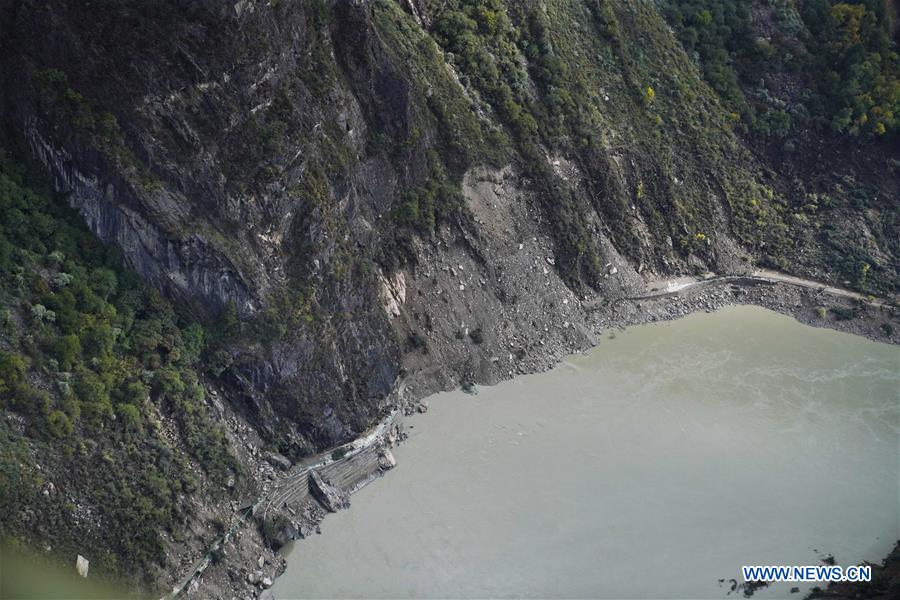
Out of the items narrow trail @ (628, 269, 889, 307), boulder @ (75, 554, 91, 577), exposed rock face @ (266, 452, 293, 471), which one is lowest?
narrow trail @ (628, 269, 889, 307)

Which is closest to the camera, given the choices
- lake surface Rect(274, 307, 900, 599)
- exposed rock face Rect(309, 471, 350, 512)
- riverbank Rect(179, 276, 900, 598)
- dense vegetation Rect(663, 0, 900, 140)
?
riverbank Rect(179, 276, 900, 598)

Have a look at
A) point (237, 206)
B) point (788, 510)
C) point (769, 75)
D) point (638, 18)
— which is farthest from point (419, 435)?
point (769, 75)

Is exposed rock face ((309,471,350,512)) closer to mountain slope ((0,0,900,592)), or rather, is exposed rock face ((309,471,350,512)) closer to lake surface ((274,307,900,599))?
lake surface ((274,307,900,599))

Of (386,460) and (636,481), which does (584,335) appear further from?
(386,460)

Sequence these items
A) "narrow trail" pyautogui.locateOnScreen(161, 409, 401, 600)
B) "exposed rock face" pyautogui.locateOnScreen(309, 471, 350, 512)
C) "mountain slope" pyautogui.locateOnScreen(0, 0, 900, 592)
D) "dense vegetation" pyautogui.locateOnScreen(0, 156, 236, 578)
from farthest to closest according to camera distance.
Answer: "exposed rock face" pyautogui.locateOnScreen(309, 471, 350, 512), "mountain slope" pyautogui.locateOnScreen(0, 0, 900, 592), "narrow trail" pyautogui.locateOnScreen(161, 409, 401, 600), "dense vegetation" pyautogui.locateOnScreen(0, 156, 236, 578)

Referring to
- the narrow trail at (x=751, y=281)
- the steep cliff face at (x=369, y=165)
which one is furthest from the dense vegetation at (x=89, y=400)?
the narrow trail at (x=751, y=281)

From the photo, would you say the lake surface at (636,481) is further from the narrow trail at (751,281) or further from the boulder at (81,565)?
the boulder at (81,565)

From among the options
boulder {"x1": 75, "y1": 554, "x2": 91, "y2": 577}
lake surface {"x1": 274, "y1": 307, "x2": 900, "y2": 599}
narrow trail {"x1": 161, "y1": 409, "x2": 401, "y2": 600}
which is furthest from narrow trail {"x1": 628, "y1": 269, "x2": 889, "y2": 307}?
boulder {"x1": 75, "y1": 554, "x2": 91, "y2": 577}
